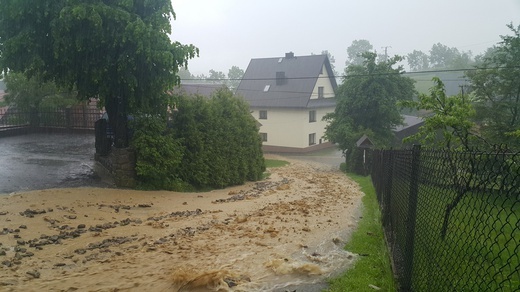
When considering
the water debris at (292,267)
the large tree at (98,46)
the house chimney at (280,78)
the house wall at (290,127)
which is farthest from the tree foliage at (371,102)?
the water debris at (292,267)

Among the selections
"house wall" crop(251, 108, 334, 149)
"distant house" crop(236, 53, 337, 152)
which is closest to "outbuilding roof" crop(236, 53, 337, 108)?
"distant house" crop(236, 53, 337, 152)

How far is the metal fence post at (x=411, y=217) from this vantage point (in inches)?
171

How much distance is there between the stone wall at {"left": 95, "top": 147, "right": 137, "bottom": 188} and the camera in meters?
13.9

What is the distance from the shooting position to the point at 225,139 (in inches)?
690

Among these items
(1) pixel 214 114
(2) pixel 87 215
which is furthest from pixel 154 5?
(2) pixel 87 215

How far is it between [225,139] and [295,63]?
3125cm

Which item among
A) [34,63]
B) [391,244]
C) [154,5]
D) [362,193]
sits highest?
[154,5]

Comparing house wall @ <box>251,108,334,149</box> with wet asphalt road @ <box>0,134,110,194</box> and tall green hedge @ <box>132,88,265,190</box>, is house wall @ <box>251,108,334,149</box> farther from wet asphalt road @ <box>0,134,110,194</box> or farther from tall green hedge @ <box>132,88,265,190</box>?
wet asphalt road @ <box>0,134,110,194</box>

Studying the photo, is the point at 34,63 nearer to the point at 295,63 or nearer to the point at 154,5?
the point at 154,5

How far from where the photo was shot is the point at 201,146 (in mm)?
15891

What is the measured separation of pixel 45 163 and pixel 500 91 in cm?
1727

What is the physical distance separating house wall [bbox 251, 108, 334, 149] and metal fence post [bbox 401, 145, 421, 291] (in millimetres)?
38741

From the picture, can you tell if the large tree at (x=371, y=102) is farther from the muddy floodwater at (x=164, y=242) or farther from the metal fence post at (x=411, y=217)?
the metal fence post at (x=411, y=217)

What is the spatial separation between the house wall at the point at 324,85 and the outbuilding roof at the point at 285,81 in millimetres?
427
